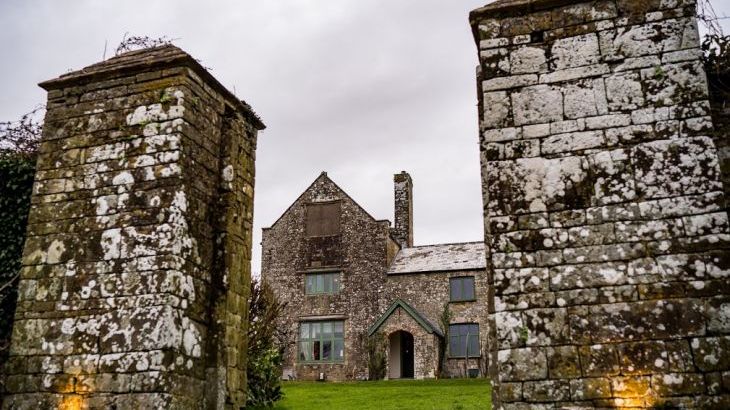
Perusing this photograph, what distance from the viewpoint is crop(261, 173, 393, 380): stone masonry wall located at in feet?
94.3

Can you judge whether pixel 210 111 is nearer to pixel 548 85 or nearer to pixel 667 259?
pixel 548 85

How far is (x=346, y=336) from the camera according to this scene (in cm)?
2883

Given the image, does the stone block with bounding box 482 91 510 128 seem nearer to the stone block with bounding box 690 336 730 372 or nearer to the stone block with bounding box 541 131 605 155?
the stone block with bounding box 541 131 605 155

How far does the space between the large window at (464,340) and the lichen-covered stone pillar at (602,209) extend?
2229cm

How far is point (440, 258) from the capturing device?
96.0ft

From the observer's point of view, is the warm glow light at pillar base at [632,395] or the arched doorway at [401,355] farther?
the arched doorway at [401,355]

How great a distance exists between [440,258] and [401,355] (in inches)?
179

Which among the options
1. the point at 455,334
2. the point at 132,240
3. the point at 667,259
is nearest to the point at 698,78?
the point at 667,259

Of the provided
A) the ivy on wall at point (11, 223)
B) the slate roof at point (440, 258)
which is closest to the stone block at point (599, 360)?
the ivy on wall at point (11, 223)

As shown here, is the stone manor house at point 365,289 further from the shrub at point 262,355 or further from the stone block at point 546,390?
the stone block at point 546,390

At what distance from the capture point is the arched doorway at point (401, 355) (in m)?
28.6

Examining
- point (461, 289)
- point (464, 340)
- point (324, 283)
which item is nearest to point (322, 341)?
point (324, 283)

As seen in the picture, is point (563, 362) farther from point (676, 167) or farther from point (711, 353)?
point (676, 167)

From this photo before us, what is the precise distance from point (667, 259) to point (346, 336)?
24391 millimetres
